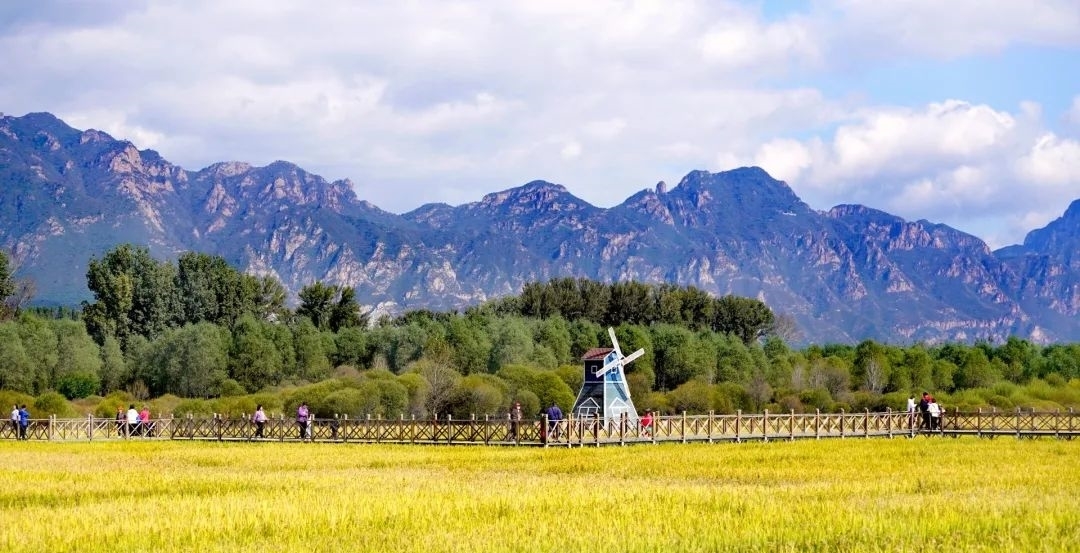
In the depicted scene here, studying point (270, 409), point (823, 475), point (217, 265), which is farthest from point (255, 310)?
point (823, 475)

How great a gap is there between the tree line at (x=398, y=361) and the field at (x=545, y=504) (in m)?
36.9

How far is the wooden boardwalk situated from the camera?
46188 millimetres

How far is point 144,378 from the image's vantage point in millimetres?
95375

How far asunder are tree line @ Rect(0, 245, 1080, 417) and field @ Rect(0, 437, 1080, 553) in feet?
121

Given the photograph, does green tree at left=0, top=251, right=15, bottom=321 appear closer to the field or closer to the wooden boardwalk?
the wooden boardwalk

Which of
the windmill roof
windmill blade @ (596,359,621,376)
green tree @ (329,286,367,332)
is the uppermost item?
green tree @ (329,286,367,332)

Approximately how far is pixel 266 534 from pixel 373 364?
8535cm

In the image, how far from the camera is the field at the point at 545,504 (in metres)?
14.8

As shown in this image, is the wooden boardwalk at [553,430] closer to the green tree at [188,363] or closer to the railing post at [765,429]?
the railing post at [765,429]

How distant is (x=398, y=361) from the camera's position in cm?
9888

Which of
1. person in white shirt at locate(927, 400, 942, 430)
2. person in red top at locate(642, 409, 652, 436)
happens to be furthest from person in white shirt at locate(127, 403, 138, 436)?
person in white shirt at locate(927, 400, 942, 430)

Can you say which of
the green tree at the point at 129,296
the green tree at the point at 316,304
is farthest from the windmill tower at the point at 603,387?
the green tree at the point at 316,304

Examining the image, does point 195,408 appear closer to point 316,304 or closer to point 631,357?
point 631,357

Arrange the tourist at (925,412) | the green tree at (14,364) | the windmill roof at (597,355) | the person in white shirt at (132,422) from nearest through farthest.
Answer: the person in white shirt at (132,422), the tourist at (925,412), the windmill roof at (597,355), the green tree at (14,364)
